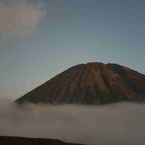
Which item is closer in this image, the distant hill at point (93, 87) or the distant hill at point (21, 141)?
the distant hill at point (21, 141)

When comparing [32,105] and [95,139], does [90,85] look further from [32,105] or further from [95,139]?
[95,139]

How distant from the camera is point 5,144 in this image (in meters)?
47.1

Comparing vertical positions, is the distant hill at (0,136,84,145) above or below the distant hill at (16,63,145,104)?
below

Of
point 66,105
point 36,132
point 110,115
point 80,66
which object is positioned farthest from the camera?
point 80,66

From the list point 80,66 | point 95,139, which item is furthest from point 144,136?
point 80,66

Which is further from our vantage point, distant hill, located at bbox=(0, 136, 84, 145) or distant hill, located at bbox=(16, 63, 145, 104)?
distant hill, located at bbox=(16, 63, 145, 104)

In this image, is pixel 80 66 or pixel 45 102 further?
pixel 80 66

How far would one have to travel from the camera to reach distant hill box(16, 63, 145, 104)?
64.5m

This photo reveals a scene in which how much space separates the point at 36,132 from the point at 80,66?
87.4 feet

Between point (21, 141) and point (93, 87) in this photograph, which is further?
point (93, 87)

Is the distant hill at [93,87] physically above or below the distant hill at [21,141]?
above

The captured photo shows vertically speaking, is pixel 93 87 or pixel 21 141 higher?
pixel 93 87

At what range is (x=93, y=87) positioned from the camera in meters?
69.1

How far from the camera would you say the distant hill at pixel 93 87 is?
64.5m
